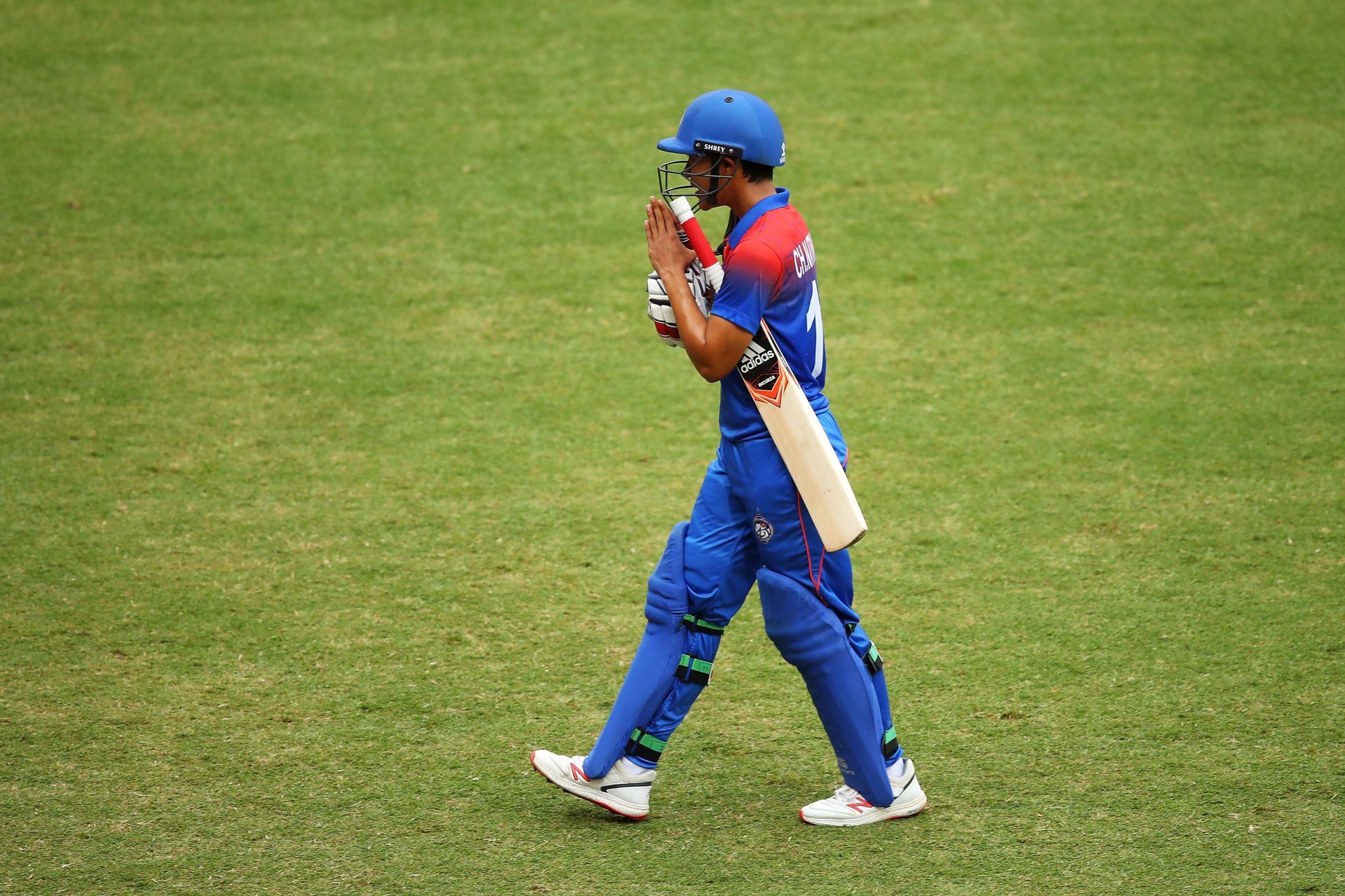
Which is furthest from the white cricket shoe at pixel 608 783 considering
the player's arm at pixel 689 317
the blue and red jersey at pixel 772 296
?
the player's arm at pixel 689 317

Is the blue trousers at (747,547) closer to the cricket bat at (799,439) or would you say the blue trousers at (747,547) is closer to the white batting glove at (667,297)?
the cricket bat at (799,439)

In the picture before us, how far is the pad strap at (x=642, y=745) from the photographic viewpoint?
161 inches

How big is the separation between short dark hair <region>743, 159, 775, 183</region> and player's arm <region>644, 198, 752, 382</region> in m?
0.25

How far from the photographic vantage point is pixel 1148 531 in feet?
18.7

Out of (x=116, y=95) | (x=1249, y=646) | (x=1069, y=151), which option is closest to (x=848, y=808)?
(x=1249, y=646)

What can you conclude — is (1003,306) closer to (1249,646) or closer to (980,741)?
(1249,646)

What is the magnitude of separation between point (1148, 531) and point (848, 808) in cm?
230

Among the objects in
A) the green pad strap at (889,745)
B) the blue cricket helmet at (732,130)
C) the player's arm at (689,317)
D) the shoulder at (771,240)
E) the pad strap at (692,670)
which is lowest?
the green pad strap at (889,745)

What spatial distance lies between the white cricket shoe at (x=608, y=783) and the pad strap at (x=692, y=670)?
0.31 metres

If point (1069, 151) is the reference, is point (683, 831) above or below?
below

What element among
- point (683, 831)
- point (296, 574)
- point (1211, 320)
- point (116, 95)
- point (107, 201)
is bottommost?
point (683, 831)

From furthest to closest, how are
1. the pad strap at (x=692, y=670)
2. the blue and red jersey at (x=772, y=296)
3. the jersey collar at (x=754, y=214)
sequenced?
1. the pad strap at (x=692, y=670)
2. the jersey collar at (x=754, y=214)
3. the blue and red jersey at (x=772, y=296)

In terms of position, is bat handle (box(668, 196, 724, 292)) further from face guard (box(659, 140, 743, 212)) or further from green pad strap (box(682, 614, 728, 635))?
green pad strap (box(682, 614, 728, 635))

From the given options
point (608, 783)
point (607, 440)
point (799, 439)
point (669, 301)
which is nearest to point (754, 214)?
point (669, 301)
